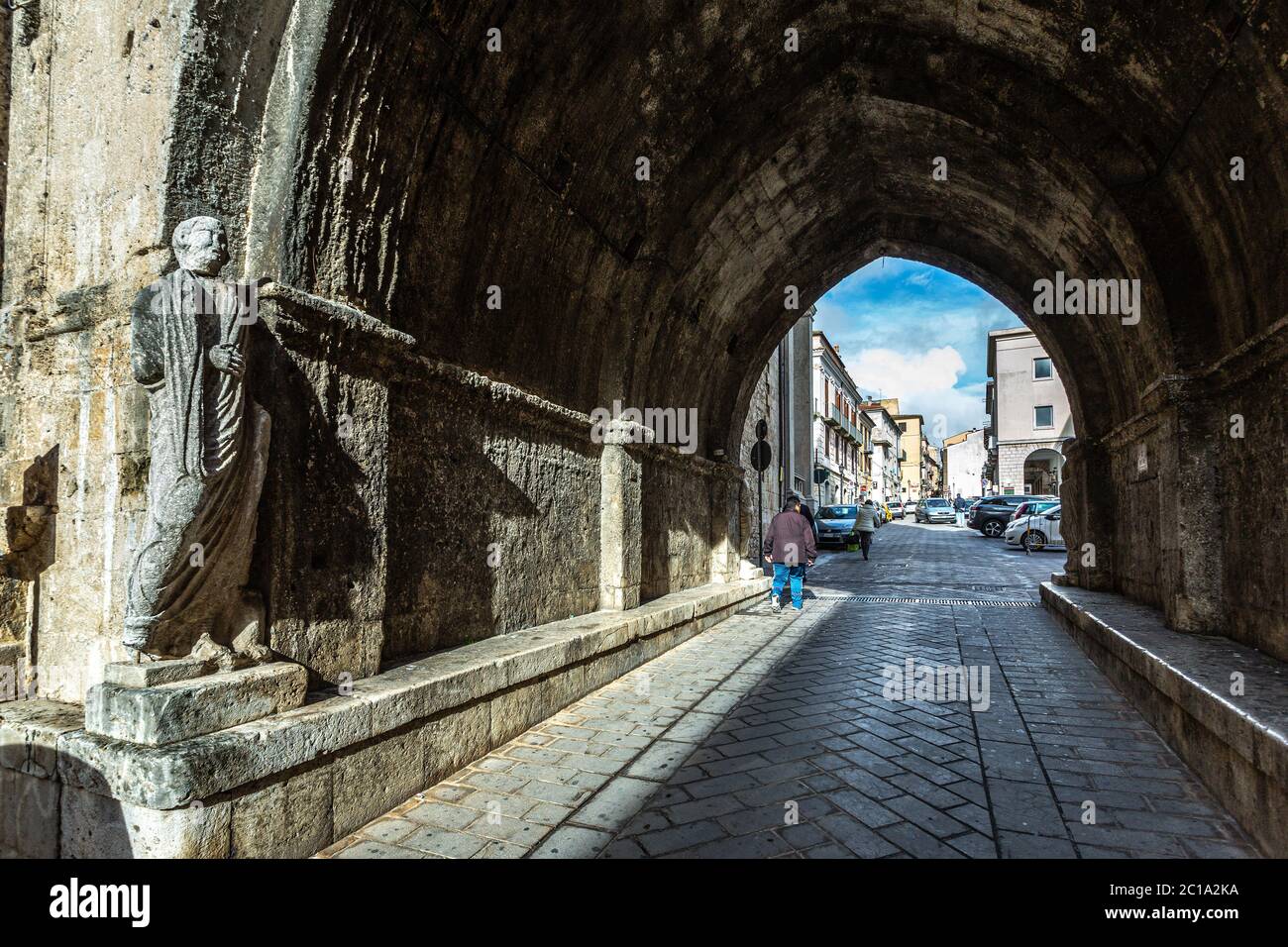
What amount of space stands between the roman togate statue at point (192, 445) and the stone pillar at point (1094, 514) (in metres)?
8.35

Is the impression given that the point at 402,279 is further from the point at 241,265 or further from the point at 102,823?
the point at 102,823

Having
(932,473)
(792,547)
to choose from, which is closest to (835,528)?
(792,547)

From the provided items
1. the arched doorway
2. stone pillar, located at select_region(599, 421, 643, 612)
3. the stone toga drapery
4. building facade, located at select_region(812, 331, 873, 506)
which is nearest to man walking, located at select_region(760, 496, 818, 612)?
stone pillar, located at select_region(599, 421, 643, 612)

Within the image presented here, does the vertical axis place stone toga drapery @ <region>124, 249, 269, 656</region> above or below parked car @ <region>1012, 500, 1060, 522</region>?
above

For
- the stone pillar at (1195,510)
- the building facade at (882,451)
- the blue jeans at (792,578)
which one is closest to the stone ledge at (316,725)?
the stone pillar at (1195,510)

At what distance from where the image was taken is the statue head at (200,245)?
9.29 feet

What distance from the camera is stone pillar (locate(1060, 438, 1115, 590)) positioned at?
7992mm

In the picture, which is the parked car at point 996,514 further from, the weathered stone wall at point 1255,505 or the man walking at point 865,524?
the weathered stone wall at point 1255,505

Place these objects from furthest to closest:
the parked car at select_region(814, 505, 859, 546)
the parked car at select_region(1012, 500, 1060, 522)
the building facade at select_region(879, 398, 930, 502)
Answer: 1. the building facade at select_region(879, 398, 930, 502)
2. the parked car at select_region(814, 505, 859, 546)
3. the parked car at select_region(1012, 500, 1060, 522)

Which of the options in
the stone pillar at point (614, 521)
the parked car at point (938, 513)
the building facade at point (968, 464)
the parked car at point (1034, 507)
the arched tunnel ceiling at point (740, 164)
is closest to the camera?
the arched tunnel ceiling at point (740, 164)

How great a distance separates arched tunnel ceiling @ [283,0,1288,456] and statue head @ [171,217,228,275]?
0.45 m

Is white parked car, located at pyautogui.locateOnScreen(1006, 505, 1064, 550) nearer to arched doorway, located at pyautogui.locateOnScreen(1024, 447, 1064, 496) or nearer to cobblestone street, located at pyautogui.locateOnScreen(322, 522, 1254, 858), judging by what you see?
cobblestone street, located at pyautogui.locateOnScreen(322, 522, 1254, 858)
